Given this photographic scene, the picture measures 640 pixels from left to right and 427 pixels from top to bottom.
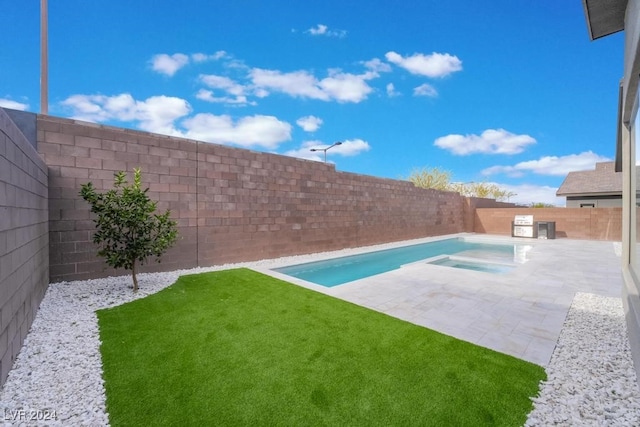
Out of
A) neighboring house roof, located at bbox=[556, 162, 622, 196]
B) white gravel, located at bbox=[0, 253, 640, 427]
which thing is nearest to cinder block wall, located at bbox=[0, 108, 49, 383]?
white gravel, located at bbox=[0, 253, 640, 427]

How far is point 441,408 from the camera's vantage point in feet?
6.99

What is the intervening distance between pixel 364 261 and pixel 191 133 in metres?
6.54

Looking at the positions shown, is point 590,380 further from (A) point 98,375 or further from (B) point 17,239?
(B) point 17,239

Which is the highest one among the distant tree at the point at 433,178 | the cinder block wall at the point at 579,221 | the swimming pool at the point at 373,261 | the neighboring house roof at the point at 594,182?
the distant tree at the point at 433,178

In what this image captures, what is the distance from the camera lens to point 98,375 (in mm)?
2562

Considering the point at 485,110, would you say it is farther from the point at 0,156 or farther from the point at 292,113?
the point at 0,156

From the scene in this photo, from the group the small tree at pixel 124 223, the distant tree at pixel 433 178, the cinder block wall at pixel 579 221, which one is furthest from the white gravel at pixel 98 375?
the distant tree at pixel 433 178

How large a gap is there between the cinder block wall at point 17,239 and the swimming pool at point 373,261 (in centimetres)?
473

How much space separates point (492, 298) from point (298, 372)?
3807mm

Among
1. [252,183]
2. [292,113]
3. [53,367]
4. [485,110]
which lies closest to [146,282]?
[53,367]

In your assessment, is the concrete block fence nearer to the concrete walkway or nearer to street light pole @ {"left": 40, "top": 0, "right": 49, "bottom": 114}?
Result: street light pole @ {"left": 40, "top": 0, "right": 49, "bottom": 114}

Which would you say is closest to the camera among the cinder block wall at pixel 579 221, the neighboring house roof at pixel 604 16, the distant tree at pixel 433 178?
the neighboring house roof at pixel 604 16

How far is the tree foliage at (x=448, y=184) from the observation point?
2884 centimetres

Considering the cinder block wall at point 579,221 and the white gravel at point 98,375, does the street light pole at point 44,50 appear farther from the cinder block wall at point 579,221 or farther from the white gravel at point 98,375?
the cinder block wall at point 579,221
